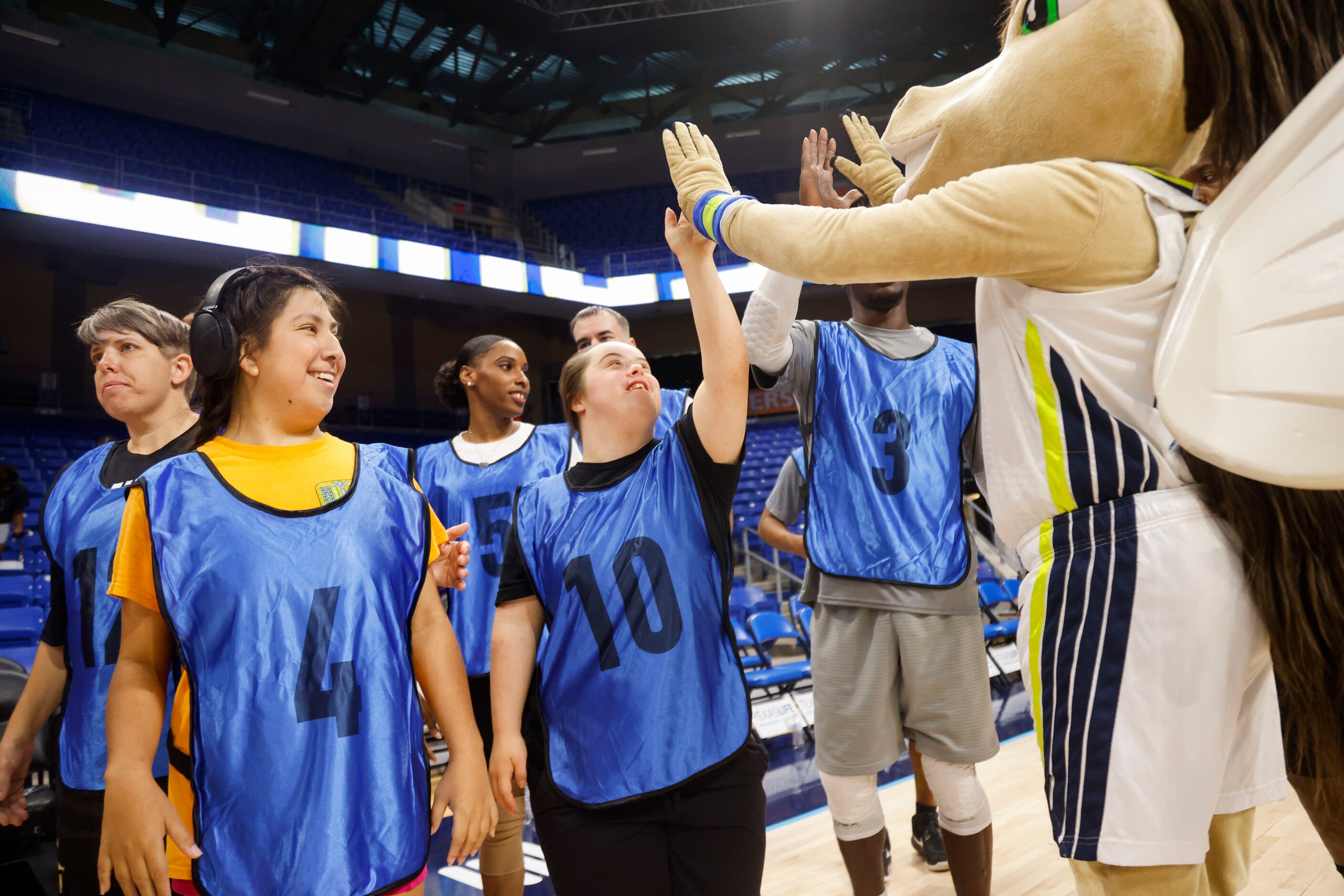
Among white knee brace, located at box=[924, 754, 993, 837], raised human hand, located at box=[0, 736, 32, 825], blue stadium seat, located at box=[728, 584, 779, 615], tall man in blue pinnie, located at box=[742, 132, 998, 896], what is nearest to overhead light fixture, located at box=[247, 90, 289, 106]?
blue stadium seat, located at box=[728, 584, 779, 615]

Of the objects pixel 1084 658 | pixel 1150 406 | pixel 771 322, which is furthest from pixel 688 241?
pixel 1084 658

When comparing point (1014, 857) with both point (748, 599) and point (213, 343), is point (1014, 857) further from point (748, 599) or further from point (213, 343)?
point (748, 599)

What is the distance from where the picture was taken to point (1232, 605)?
1146 millimetres

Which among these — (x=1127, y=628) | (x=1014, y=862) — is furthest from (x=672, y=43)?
(x=1127, y=628)

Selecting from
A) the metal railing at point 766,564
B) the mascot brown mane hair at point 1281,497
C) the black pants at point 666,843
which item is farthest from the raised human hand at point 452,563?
the metal railing at point 766,564

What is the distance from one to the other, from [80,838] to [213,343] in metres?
1.24

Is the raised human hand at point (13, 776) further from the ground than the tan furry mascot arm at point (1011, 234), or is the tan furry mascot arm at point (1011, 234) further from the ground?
the tan furry mascot arm at point (1011, 234)

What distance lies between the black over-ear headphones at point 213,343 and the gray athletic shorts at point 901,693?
163 cm

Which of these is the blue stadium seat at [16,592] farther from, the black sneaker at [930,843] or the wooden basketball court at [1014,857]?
the black sneaker at [930,843]

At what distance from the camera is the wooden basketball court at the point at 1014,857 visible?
9.02 feet

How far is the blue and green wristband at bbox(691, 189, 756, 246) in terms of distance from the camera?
1.51m

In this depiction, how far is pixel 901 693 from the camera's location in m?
2.41

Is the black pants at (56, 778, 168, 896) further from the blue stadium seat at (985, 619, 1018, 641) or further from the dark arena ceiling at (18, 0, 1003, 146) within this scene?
the dark arena ceiling at (18, 0, 1003, 146)

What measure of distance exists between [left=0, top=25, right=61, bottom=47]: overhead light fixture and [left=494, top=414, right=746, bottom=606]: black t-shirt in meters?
14.7
